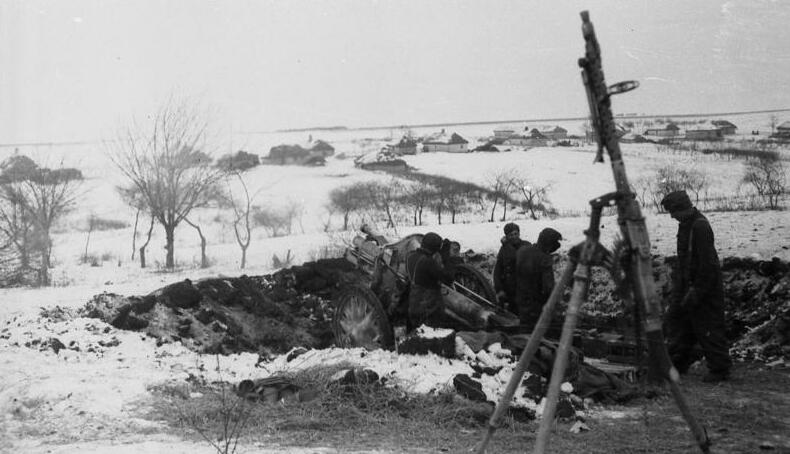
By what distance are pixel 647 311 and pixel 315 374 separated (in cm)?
359

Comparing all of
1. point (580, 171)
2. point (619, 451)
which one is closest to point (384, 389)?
point (619, 451)

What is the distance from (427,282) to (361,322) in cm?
99

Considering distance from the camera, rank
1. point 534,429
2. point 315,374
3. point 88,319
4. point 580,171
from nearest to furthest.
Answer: point 534,429 → point 315,374 → point 88,319 → point 580,171

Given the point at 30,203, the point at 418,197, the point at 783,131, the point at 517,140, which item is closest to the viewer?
the point at 783,131

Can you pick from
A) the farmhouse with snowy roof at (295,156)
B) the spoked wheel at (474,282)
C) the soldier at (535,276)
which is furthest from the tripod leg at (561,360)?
the farmhouse with snowy roof at (295,156)

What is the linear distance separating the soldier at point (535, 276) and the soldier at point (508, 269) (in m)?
0.83

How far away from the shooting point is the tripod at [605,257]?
2648 mm

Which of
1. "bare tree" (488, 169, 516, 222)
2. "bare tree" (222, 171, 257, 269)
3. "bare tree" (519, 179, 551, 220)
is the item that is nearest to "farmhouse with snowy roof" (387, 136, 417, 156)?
"bare tree" (222, 171, 257, 269)

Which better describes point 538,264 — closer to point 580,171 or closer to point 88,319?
point 88,319

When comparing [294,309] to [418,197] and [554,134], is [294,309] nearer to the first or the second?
[418,197]

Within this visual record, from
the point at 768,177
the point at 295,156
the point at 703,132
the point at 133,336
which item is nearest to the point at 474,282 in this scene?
the point at 133,336

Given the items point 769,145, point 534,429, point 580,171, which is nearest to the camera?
point 534,429

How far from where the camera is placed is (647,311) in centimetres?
275

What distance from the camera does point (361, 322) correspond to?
284 inches
